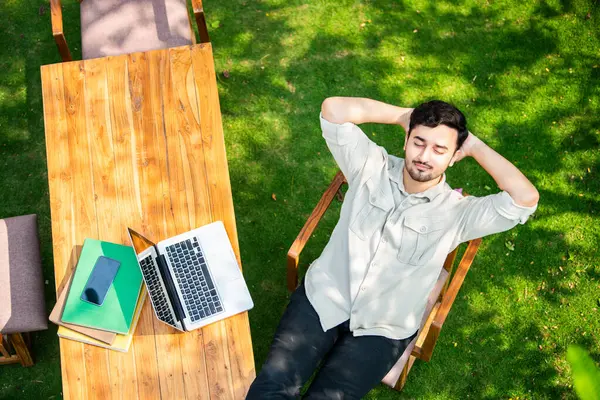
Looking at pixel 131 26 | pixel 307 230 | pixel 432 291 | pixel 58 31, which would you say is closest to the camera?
pixel 307 230

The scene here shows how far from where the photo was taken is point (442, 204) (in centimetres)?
316

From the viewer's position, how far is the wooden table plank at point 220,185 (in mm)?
2732

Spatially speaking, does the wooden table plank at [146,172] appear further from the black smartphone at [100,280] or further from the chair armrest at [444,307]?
the chair armrest at [444,307]

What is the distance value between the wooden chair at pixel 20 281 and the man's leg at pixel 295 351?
1342 millimetres

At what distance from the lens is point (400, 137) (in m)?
4.50

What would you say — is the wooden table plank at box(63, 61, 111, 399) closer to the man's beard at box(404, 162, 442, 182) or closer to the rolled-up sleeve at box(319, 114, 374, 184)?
the rolled-up sleeve at box(319, 114, 374, 184)

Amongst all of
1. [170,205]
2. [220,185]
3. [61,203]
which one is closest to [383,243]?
[220,185]

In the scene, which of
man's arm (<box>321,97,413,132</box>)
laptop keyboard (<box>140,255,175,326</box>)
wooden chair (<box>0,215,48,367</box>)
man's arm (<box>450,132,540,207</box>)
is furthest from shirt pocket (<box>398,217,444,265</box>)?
wooden chair (<box>0,215,48,367</box>)

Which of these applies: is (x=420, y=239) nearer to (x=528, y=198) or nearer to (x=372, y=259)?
(x=372, y=259)

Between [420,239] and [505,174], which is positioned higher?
[505,174]

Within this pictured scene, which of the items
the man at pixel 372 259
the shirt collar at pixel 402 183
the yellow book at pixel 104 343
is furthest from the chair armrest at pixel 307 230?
the yellow book at pixel 104 343

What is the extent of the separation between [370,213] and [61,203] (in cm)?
155

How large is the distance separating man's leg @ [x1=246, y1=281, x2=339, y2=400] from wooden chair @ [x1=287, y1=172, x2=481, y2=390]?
9.7 inches

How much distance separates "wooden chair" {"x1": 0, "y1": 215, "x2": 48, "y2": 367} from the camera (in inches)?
133
